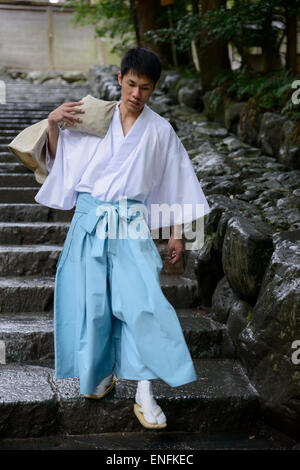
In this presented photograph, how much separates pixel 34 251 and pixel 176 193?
A: 6.08 feet

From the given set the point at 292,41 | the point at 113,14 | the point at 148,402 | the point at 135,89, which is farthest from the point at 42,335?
the point at 113,14

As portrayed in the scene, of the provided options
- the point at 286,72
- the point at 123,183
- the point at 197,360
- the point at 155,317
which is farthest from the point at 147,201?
the point at 286,72

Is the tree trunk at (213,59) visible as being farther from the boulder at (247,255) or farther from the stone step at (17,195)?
the boulder at (247,255)

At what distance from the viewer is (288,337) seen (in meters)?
3.01

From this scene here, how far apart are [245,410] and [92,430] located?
90 cm

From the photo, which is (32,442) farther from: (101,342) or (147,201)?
(147,201)

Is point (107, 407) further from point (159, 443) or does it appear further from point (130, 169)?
point (130, 169)

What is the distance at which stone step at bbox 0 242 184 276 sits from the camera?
4574 mm

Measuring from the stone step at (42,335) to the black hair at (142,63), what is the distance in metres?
1.79

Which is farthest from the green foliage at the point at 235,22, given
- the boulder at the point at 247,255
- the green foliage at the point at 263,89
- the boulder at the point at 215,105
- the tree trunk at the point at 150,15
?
the boulder at the point at 247,255

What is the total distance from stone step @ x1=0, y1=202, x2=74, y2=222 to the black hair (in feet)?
9.14

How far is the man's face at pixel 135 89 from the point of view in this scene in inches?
114

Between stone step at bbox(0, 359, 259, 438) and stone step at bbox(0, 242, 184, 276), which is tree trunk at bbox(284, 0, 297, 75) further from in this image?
stone step at bbox(0, 359, 259, 438)

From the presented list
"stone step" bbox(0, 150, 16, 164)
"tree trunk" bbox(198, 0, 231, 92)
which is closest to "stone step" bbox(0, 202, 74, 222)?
"stone step" bbox(0, 150, 16, 164)
